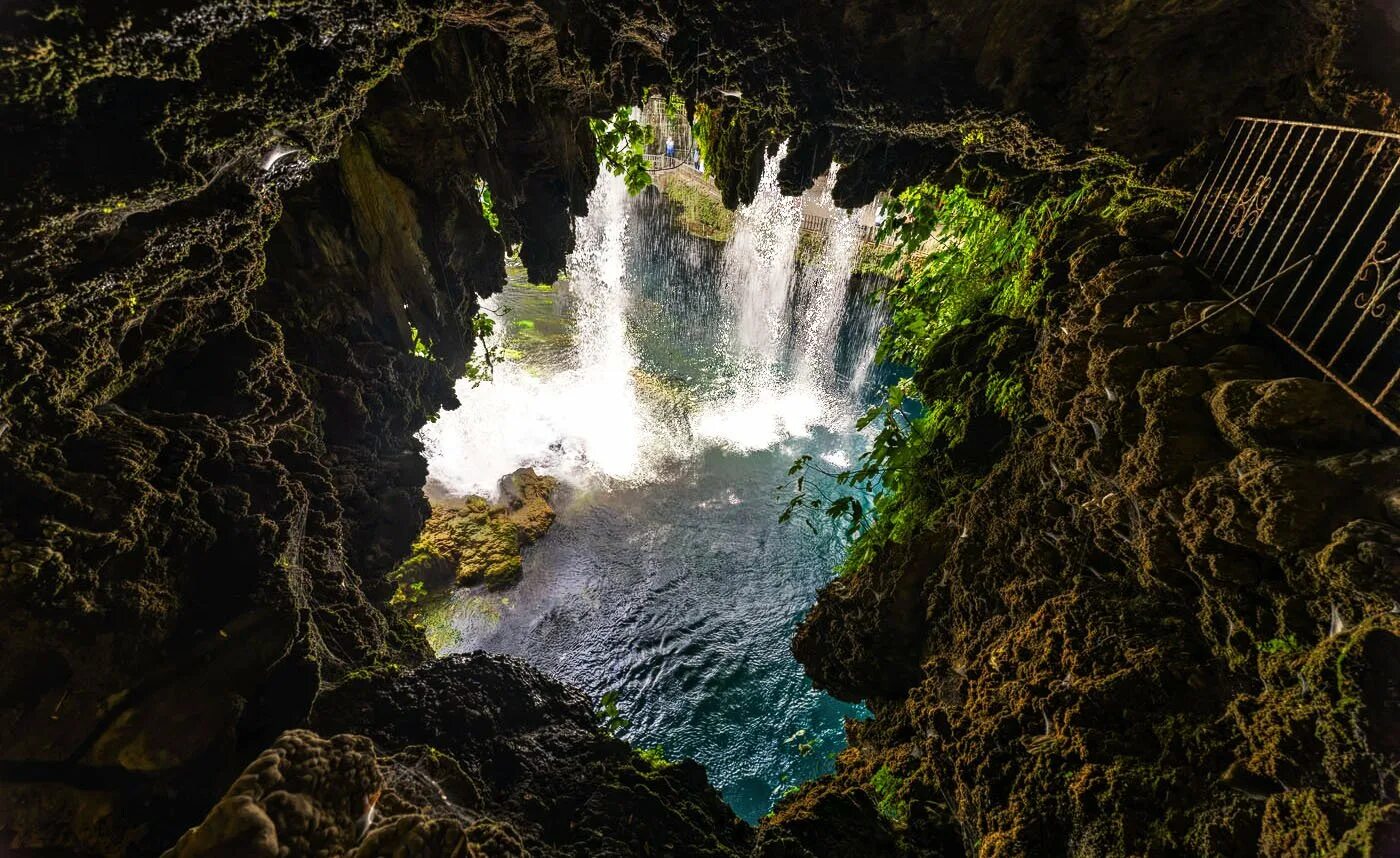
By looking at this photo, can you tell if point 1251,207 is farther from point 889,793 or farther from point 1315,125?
point 889,793

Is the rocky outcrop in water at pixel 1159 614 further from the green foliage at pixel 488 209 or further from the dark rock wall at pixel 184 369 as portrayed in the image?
the green foliage at pixel 488 209

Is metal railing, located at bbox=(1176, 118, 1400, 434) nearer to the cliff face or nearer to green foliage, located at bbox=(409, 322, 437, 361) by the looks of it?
the cliff face

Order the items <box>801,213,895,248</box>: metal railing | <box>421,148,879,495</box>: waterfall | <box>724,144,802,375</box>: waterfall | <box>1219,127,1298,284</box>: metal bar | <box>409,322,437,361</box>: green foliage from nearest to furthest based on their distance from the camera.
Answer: <box>1219,127,1298,284</box>: metal bar
<box>409,322,437,361</box>: green foliage
<box>421,148,879,495</box>: waterfall
<box>801,213,895,248</box>: metal railing
<box>724,144,802,375</box>: waterfall

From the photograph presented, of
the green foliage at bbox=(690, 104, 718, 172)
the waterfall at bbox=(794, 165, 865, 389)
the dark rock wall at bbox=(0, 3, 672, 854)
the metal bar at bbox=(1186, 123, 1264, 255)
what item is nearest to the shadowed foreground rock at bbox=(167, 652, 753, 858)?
the dark rock wall at bbox=(0, 3, 672, 854)

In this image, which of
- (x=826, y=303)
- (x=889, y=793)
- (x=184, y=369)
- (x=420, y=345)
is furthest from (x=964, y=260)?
(x=826, y=303)

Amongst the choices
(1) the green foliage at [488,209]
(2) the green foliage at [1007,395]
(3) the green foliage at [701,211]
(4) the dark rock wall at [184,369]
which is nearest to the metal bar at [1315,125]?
(2) the green foliage at [1007,395]
